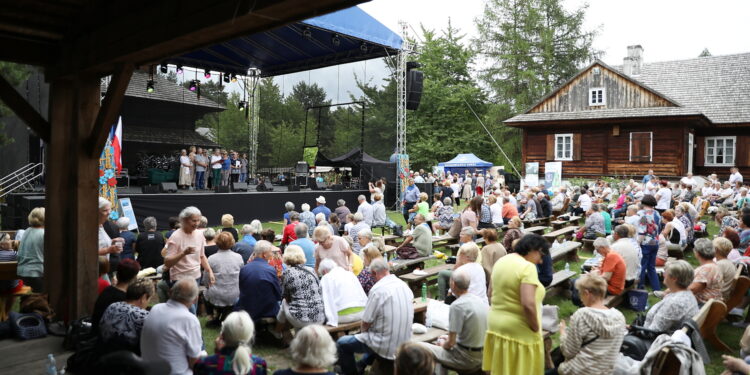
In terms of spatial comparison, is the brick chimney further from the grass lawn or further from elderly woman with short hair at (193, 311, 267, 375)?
elderly woman with short hair at (193, 311, 267, 375)

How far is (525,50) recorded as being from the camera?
34750mm

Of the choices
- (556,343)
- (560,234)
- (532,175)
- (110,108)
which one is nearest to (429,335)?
(556,343)

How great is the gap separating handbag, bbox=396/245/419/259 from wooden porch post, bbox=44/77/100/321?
4.48 metres

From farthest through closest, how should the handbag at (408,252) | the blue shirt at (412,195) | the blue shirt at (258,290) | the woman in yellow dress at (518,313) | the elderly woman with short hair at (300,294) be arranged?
the blue shirt at (412,195), the handbag at (408,252), the blue shirt at (258,290), the elderly woman with short hair at (300,294), the woman in yellow dress at (518,313)

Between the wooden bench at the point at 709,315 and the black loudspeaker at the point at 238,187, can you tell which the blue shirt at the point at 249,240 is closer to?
the wooden bench at the point at 709,315

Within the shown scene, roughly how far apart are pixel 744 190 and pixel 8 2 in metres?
17.6

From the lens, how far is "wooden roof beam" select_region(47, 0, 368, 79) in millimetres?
2952

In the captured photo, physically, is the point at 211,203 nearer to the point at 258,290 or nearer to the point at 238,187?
the point at 238,187

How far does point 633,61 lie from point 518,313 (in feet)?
93.5

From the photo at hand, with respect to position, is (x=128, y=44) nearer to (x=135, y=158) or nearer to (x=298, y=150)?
(x=135, y=158)

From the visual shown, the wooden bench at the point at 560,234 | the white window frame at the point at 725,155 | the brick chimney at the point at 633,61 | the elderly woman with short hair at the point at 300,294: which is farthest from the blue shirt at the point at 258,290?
the brick chimney at the point at 633,61

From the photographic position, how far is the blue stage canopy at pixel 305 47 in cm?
1420

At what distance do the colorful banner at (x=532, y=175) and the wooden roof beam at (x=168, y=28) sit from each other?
73.3 feet

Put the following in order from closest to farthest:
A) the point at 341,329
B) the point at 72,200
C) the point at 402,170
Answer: the point at 341,329 < the point at 72,200 < the point at 402,170
